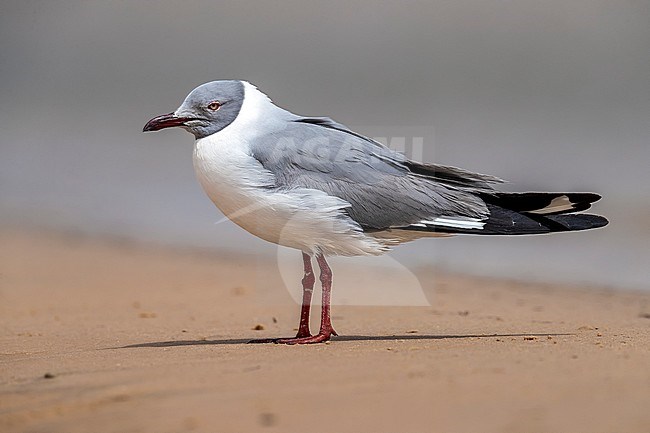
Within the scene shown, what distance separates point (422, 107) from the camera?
934cm

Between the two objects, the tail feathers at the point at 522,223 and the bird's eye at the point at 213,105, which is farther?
the bird's eye at the point at 213,105

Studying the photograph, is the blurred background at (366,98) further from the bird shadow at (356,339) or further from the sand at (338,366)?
the bird shadow at (356,339)

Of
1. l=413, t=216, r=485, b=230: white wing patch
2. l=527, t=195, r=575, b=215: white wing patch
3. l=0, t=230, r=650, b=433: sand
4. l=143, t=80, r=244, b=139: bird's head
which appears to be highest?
l=143, t=80, r=244, b=139: bird's head

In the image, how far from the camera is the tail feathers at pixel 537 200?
4734 millimetres

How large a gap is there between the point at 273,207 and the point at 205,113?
2.21ft

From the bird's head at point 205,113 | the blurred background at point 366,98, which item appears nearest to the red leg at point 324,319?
the bird's head at point 205,113

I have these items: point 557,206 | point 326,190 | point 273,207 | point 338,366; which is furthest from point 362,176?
point 338,366

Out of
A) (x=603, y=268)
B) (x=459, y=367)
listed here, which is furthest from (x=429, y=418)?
(x=603, y=268)

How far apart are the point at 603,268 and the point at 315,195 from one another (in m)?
3.98

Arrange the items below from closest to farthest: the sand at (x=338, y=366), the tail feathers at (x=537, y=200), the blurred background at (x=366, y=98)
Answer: the sand at (x=338, y=366) → the tail feathers at (x=537, y=200) → the blurred background at (x=366, y=98)

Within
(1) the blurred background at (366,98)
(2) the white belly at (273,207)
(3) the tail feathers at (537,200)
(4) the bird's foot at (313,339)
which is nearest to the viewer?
(2) the white belly at (273,207)

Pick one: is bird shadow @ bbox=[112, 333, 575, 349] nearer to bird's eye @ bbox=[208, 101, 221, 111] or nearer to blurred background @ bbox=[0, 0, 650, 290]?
bird's eye @ bbox=[208, 101, 221, 111]

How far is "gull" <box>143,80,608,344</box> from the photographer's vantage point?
14.6 feet

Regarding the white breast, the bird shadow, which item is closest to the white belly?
the white breast
